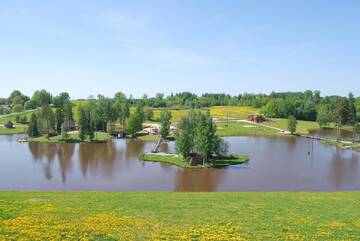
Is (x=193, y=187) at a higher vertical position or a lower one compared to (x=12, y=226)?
lower

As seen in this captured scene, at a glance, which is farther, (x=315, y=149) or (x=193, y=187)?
(x=315, y=149)

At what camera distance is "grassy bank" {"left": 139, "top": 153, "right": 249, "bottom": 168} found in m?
51.8

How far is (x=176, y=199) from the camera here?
25500 mm

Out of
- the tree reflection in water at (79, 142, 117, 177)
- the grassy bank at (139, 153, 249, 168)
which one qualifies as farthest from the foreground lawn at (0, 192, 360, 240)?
the grassy bank at (139, 153, 249, 168)

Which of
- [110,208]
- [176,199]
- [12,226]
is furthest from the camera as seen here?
[176,199]

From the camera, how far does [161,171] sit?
48.6 metres

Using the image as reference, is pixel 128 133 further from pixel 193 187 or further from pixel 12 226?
pixel 12 226

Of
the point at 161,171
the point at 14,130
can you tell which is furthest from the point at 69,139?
the point at 161,171

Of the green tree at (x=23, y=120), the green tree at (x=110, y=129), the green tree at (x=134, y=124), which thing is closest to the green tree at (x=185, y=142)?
the green tree at (x=134, y=124)

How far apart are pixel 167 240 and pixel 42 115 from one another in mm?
77580

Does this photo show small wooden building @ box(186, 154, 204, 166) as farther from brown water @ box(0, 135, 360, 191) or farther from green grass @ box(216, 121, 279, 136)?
green grass @ box(216, 121, 279, 136)

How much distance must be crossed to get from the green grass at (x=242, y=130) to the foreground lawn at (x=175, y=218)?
222ft

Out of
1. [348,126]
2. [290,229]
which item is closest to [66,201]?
[290,229]

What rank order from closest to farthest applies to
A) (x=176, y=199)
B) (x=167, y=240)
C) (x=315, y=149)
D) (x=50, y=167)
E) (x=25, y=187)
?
(x=167, y=240) < (x=176, y=199) < (x=25, y=187) < (x=50, y=167) < (x=315, y=149)
